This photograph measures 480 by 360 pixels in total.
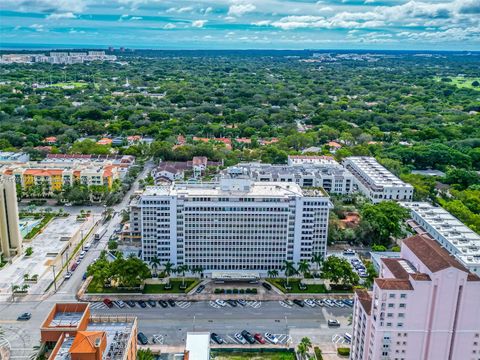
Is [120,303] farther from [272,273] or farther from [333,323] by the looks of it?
[333,323]

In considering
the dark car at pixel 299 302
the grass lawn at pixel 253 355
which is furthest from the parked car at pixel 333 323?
the grass lawn at pixel 253 355

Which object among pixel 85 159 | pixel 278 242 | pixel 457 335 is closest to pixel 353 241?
pixel 278 242

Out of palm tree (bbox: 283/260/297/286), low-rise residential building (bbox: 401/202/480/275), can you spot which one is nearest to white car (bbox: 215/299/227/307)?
palm tree (bbox: 283/260/297/286)

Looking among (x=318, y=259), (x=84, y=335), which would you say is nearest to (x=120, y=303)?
(x=84, y=335)

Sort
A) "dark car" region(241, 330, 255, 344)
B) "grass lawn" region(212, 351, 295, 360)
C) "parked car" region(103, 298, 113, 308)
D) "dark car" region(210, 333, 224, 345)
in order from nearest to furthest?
1. "grass lawn" region(212, 351, 295, 360)
2. "dark car" region(210, 333, 224, 345)
3. "dark car" region(241, 330, 255, 344)
4. "parked car" region(103, 298, 113, 308)

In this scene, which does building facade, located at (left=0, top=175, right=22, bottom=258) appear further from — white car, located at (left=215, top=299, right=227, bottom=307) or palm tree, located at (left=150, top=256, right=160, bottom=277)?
white car, located at (left=215, top=299, right=227, bottom=307)

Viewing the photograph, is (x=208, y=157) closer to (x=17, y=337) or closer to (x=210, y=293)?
(x=210, y=293)

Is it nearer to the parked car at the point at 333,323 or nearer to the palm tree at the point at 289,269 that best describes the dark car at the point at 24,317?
the palm tree at the point at 289,269

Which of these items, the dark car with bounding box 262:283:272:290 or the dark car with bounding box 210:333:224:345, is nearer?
the dark car with bounding box 210:333:224:345
